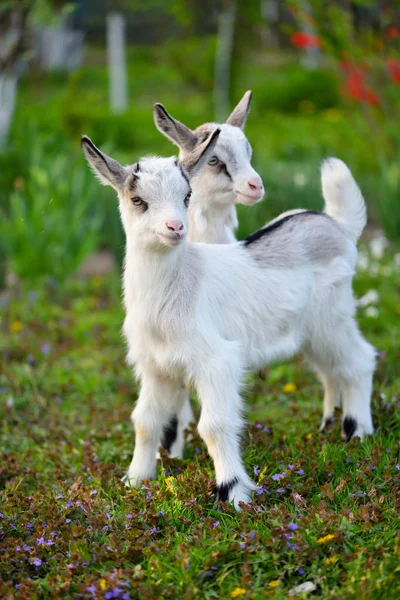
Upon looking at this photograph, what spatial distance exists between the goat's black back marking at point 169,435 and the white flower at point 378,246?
3655mm

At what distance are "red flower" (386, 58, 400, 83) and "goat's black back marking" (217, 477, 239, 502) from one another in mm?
5858

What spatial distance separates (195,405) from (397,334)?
5.27 ft

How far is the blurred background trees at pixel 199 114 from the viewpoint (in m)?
7.11

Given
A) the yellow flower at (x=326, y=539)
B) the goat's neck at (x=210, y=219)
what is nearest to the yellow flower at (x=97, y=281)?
the goat's neck at (x=210, y=219)

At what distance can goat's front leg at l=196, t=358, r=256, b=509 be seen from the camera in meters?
3.53

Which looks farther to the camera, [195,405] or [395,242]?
[395,242]

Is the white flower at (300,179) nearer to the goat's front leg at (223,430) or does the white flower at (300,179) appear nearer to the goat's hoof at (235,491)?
the goat's front leg at (223,430)

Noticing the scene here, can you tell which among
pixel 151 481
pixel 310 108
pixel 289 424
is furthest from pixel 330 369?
pixel 310 108

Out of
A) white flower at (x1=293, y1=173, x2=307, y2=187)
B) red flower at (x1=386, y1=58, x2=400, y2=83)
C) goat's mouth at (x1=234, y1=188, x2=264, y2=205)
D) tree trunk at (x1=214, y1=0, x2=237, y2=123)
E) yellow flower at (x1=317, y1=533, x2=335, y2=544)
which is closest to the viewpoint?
yellow flower at (x1=317, y1=533, x2=335, y2=544)

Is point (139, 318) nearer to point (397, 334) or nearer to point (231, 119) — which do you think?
point (231, 119)

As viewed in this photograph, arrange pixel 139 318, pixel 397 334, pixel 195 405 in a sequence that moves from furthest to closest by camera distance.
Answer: pixel 397 334
pixel 195 405
pixel 139 318

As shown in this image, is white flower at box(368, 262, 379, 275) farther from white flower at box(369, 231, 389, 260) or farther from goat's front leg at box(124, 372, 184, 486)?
goat's front leg at box(124, 372, 184, 486)

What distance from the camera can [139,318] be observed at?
3.64 meters

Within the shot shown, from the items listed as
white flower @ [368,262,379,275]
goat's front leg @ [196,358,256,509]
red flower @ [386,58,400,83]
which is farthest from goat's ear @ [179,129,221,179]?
red flower @ [386,58,400,83]
